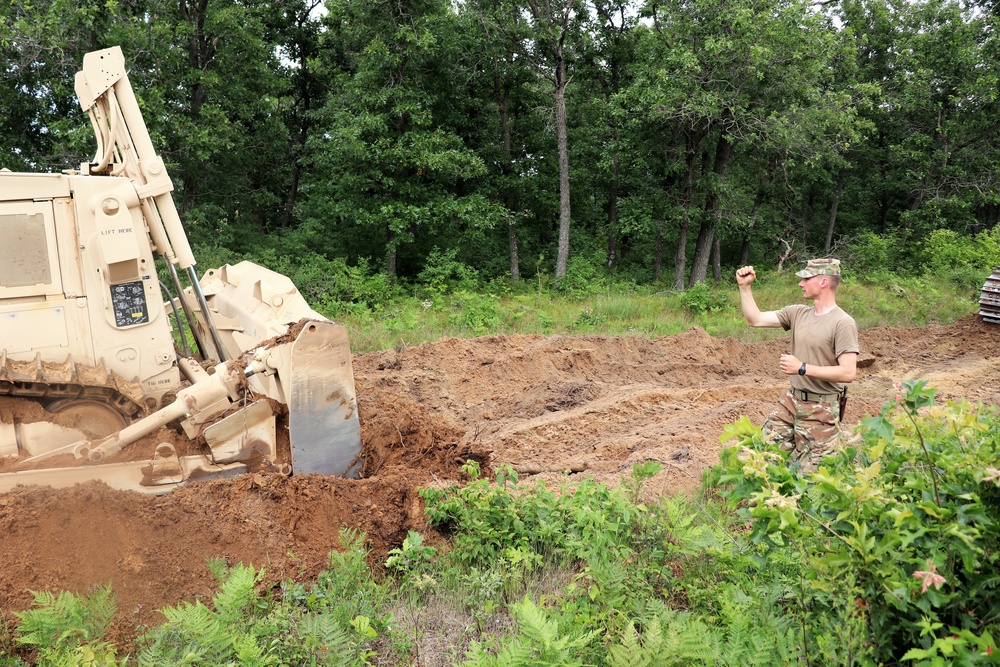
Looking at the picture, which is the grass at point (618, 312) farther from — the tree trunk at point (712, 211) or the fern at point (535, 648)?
the fern at point (535, 648)

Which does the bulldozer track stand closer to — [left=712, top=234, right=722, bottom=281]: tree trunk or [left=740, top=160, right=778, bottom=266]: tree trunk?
[left=740, top=160, right=778, bottom=266]: tree trunk

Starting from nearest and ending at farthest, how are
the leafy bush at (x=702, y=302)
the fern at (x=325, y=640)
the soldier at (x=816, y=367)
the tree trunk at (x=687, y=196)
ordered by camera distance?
the fern at (x=325, y=640)
the soldier at (x=816, y=367)
the leafy bush at (x=702, y=302)
the tree trunk at (x=687, y=196)

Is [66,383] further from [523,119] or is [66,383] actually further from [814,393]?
[523,119]

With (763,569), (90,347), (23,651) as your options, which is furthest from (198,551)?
(763,569)

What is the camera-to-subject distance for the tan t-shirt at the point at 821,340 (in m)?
4.86

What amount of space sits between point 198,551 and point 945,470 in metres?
4.11

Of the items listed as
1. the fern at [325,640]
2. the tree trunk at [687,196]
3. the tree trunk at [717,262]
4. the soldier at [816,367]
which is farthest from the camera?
the tree trunk at [717,262]

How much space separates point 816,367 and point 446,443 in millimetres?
2958

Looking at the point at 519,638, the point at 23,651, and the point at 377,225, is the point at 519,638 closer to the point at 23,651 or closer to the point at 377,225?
the point at 23,651

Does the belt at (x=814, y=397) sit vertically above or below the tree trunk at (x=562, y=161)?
below

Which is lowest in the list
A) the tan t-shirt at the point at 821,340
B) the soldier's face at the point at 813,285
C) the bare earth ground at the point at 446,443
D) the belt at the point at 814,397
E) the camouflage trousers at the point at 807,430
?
the bare earth ground at the point at 446,443

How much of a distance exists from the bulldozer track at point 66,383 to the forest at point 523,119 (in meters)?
9.53

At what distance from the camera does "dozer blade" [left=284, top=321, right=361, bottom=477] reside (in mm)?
5297

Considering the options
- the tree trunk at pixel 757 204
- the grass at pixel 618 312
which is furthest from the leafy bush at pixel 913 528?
the tree trunk at pixel 757 204
